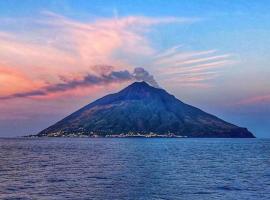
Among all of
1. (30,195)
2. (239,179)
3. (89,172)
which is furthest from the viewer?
(89,172)

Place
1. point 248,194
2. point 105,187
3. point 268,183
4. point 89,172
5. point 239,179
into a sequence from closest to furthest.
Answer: point 248,194
point 105,187
point 268,183
point 239,179
point 89,172

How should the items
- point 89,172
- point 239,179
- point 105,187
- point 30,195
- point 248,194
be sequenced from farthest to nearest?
point 89,172, point 239,179, point 105,187, point 248,194, point 30,195

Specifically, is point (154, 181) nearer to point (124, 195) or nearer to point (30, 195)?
point (124, 195)

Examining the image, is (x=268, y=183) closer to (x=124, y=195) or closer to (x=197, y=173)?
(x=197, y=173)

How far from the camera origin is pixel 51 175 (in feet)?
242

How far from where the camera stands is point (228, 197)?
5166cm

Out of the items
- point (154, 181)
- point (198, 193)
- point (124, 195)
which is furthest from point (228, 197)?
point (154, 181)

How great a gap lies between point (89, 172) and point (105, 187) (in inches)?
872

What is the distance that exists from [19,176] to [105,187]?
847 inches

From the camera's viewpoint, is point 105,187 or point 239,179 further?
point 239,179

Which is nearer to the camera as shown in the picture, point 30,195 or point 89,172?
point 30,195

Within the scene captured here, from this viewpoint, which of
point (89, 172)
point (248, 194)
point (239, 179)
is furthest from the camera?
point (89, 172)

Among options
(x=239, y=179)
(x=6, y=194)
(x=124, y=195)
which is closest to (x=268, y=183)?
(x=239, y=179)

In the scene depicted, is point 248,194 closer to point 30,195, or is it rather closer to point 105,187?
point 105,187
